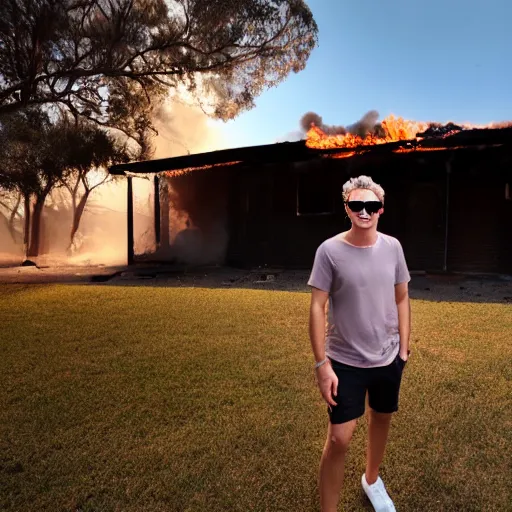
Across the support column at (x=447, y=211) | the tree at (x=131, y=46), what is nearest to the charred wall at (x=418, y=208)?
the support column at (x=447, y=211)

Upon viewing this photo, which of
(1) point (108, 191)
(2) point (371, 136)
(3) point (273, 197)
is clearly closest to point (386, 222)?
(2) point (371, 136)

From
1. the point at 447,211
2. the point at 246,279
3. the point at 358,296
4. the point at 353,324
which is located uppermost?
the point at 447,211

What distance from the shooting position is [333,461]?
2.08 metres

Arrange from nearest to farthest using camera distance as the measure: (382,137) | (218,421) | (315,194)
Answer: (218,421), (382,137), (315,194)

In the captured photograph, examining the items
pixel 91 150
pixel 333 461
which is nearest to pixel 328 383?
pixel 333 461

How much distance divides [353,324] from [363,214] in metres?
0.54

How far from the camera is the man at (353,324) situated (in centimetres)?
204

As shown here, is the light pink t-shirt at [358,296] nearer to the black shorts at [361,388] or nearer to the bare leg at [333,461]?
the black shorts at [361,388]

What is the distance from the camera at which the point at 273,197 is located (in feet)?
47.9

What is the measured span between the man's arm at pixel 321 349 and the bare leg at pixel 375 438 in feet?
1.41

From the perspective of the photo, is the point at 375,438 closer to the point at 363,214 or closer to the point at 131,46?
the point at 363,214

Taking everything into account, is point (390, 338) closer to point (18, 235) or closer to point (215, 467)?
point (215, 467)

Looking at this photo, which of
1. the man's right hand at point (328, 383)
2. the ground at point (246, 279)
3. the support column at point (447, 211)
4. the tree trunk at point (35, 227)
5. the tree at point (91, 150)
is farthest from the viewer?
the tree trunk at point (35, 227)

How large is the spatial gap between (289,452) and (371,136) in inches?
416
